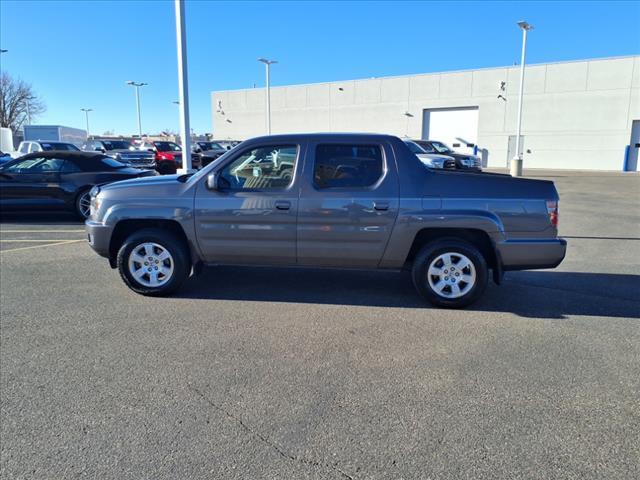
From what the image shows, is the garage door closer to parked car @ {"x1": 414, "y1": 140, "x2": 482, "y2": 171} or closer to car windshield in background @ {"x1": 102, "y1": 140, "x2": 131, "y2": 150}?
parked car @ {"x1": 414, "y1": 140, "x2": 482, "y2": 171}

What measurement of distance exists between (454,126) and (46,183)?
38753mm

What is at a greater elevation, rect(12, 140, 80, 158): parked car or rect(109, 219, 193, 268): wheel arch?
rect(12, 140, 80, 158): parked car

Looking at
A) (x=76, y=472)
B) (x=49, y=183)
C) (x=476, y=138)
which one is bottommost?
(x=76, y=472)

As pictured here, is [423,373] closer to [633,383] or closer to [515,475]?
[515,475]

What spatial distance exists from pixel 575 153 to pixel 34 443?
139 ft

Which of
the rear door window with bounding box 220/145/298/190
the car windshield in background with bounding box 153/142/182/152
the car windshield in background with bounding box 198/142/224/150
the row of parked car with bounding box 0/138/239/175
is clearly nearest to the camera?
the rear door window with bounding box 220/145/298/190

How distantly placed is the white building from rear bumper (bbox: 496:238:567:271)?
37.8 meters

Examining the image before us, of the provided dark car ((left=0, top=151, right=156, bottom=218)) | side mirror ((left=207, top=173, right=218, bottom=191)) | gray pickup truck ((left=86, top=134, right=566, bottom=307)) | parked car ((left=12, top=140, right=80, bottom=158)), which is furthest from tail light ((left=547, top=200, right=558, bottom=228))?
parked car ((left=12, top=140, right=80, bottom=158))

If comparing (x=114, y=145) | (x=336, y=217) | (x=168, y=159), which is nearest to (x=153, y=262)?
(x=336, y=217)

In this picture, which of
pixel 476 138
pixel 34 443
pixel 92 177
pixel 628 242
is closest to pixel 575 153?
pixel 476 138

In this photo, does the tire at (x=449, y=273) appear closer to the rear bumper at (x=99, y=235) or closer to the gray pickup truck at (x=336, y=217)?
the gray pickup truck at (x=336, y=217)

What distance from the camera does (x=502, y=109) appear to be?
135 ft

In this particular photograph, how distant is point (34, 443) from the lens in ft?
9.34

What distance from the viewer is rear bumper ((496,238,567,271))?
5086mm
